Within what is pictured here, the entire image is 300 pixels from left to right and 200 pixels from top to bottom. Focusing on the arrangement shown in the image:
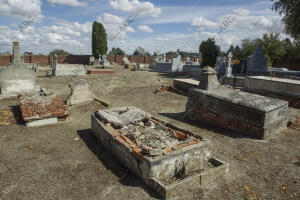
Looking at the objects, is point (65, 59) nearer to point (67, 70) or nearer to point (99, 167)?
point (67, 70)

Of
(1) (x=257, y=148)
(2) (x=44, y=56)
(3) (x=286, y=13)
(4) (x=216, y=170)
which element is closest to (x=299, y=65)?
(3) (x=286, y=13)

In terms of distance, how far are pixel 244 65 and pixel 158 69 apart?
10.7m

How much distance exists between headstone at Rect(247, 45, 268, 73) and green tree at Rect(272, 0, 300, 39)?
3479 mm

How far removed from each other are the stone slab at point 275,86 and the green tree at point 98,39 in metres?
35.6

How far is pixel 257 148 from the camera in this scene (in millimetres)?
5363

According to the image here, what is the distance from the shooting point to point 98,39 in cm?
4166

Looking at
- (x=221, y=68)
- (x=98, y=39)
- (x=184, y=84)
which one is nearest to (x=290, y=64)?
(x=221, y=68)

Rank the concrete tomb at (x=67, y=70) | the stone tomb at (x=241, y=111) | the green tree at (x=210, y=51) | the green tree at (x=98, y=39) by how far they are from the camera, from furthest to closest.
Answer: the green tree at (x=98, y=39), the green tree at (x=210, y=51), the concrete tomb at (x=67, y=70), the stone tomb at (x=241, y=111)

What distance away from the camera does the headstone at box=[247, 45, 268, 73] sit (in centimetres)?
1489

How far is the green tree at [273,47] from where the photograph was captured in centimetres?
3193

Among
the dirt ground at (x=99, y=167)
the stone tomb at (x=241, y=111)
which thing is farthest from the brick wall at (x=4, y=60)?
the stone tomb at (x=241, y=111)

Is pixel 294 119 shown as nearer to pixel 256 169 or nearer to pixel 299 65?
pixel 256 169

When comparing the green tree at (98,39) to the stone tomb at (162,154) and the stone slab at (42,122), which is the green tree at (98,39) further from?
the stone tomb at (162,154)

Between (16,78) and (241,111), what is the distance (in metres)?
10.7
